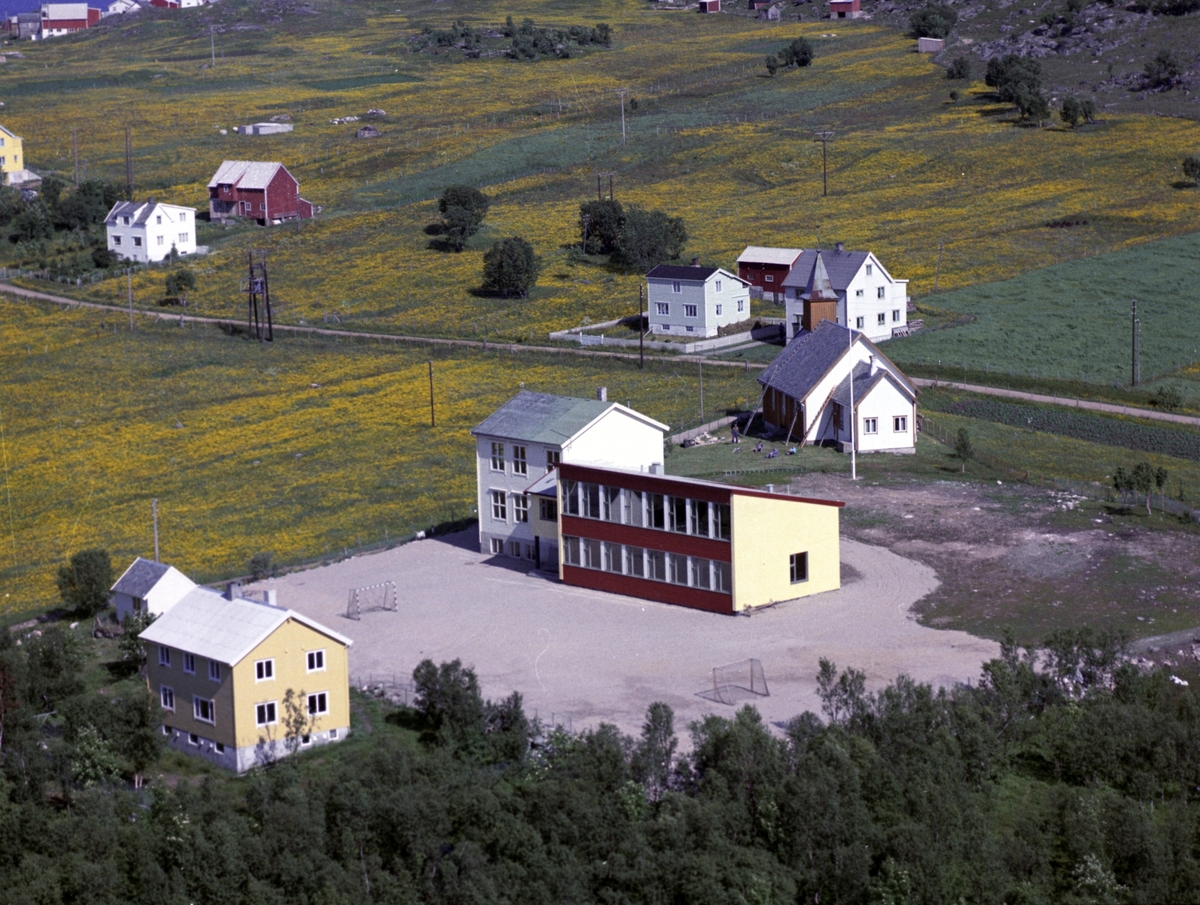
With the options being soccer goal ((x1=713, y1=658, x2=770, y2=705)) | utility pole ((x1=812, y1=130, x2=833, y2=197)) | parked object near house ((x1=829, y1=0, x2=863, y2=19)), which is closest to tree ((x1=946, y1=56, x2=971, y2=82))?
utility pole ((x1=812, y1=130, x2=833, y2=197))

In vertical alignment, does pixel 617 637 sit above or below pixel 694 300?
below

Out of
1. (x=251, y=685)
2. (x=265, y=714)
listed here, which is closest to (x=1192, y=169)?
(x=265, y=714)

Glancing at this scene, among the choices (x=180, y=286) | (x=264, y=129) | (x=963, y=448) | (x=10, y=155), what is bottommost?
(x=963, y=448)

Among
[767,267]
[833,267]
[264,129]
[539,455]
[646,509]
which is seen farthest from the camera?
[264,129]

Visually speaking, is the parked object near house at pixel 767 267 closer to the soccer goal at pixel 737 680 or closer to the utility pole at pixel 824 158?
the utility pole at pixel 824 158

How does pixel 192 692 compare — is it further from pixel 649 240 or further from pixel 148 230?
pixel 148 230

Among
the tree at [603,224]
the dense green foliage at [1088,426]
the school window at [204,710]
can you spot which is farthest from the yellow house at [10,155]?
the school window at [204,710]

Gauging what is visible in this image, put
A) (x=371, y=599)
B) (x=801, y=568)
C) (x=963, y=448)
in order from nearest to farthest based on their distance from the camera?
(x=801, y=568)
(x=371, y=599)
(x=963, y=448)
